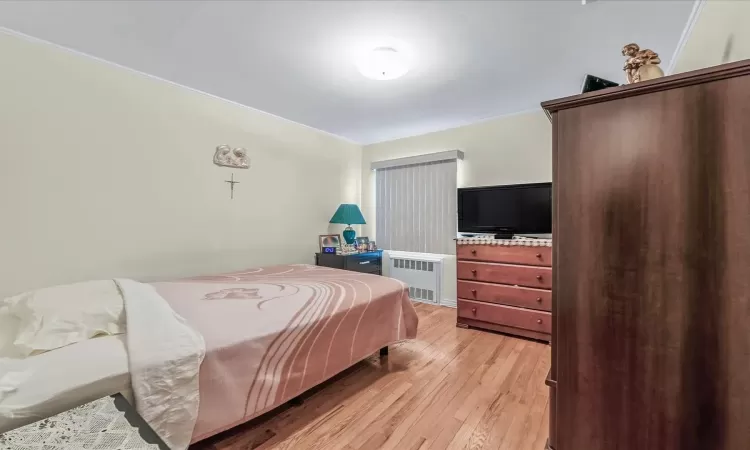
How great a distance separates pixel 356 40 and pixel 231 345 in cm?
199

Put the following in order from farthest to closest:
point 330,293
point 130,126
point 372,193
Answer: point 372,193
point 130,126
point 330,293

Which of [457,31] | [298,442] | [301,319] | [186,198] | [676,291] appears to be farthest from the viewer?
[186,198]

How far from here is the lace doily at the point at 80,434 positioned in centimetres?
72

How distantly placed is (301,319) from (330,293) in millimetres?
399

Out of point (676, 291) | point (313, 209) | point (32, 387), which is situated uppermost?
point (313, 209)

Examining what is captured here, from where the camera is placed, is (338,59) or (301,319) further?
(338,59)

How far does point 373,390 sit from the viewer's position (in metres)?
1.98

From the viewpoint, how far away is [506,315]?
9.59 ft

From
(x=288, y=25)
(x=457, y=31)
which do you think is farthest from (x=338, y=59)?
(x=457, y=31)

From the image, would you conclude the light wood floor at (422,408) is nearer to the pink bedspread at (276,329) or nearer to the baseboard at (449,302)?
the pink bedspread at (276,329)

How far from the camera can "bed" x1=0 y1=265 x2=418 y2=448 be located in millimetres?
1167

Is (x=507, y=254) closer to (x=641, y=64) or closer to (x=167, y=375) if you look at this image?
(x=641, y=64)

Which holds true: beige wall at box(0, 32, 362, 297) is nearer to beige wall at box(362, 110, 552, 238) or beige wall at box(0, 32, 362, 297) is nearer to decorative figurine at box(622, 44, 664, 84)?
beige wall at box(362, 110, 552, 238)

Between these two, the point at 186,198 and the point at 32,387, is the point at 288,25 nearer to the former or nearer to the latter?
the point at 186,198
